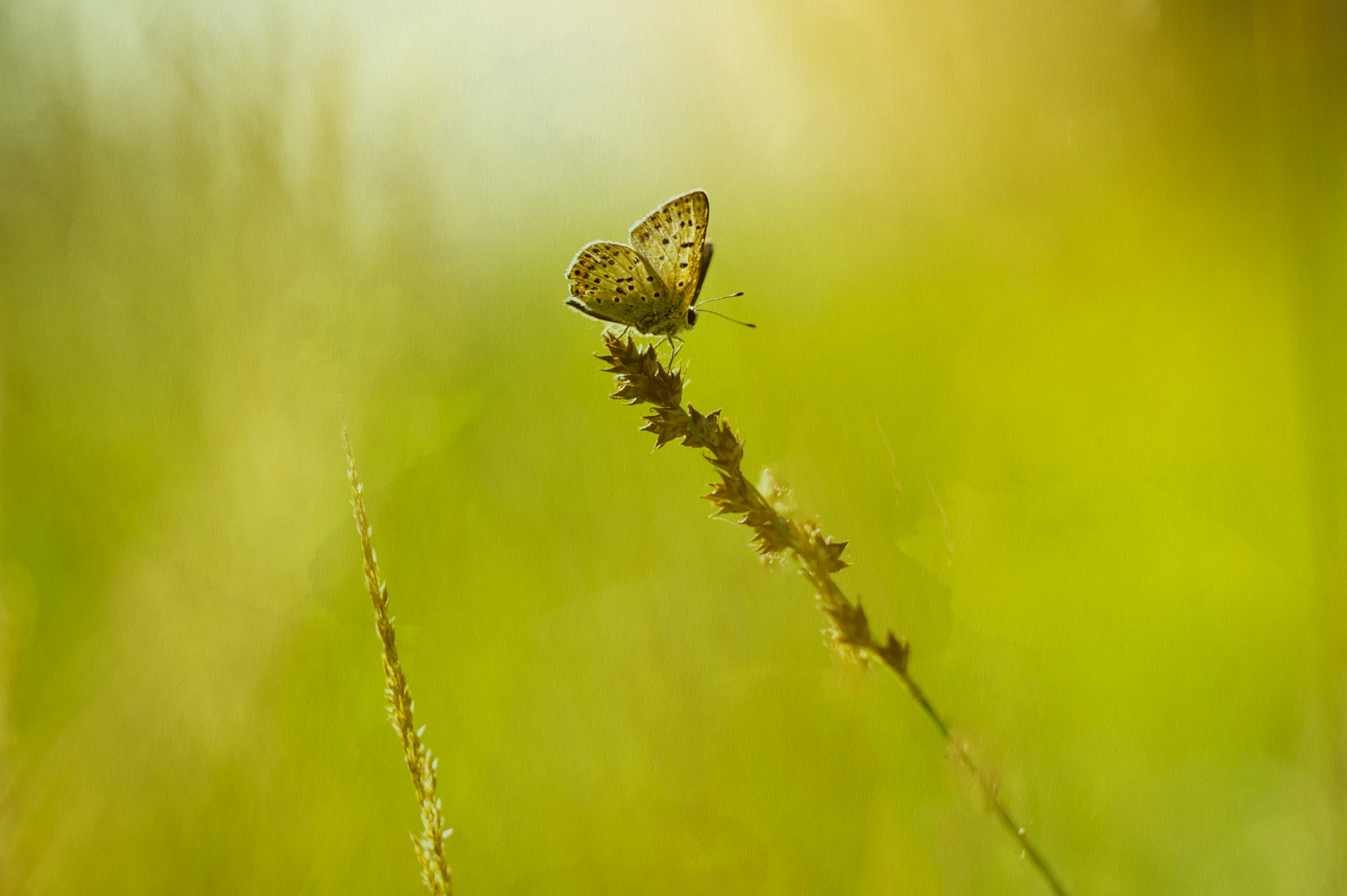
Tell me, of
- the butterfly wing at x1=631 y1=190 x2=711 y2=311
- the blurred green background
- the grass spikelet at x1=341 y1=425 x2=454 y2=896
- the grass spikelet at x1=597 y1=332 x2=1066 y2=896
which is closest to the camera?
the grass spikelet at x1=597 y1=332 x2=1066 y2=896

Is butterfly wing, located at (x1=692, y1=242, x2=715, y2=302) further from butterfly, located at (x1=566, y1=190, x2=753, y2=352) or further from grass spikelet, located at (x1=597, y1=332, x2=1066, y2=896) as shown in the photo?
grass spikelet, located at (x1=597, y1=332, x2=1066, y2=896)

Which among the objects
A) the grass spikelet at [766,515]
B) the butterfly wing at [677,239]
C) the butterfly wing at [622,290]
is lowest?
the grass spikelet at [766,515]

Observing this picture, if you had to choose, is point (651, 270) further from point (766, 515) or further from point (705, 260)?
point (766, 515)

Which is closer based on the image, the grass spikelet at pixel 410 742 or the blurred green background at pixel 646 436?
the grass spikelet at pixel 410 742

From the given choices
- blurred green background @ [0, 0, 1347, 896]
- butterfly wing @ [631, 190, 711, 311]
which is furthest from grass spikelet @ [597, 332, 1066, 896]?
blurred green background @ [0, 0, 1347, 896]

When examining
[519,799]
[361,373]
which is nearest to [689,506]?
[519,799]

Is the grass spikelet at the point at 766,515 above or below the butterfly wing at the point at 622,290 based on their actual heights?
below

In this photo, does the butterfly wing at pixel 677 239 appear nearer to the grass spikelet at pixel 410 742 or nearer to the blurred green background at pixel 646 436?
the blurred green background at pixel 646 436

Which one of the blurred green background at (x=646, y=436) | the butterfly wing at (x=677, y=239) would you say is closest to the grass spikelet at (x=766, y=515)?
the butterfly wing at (x=677, y=239)
